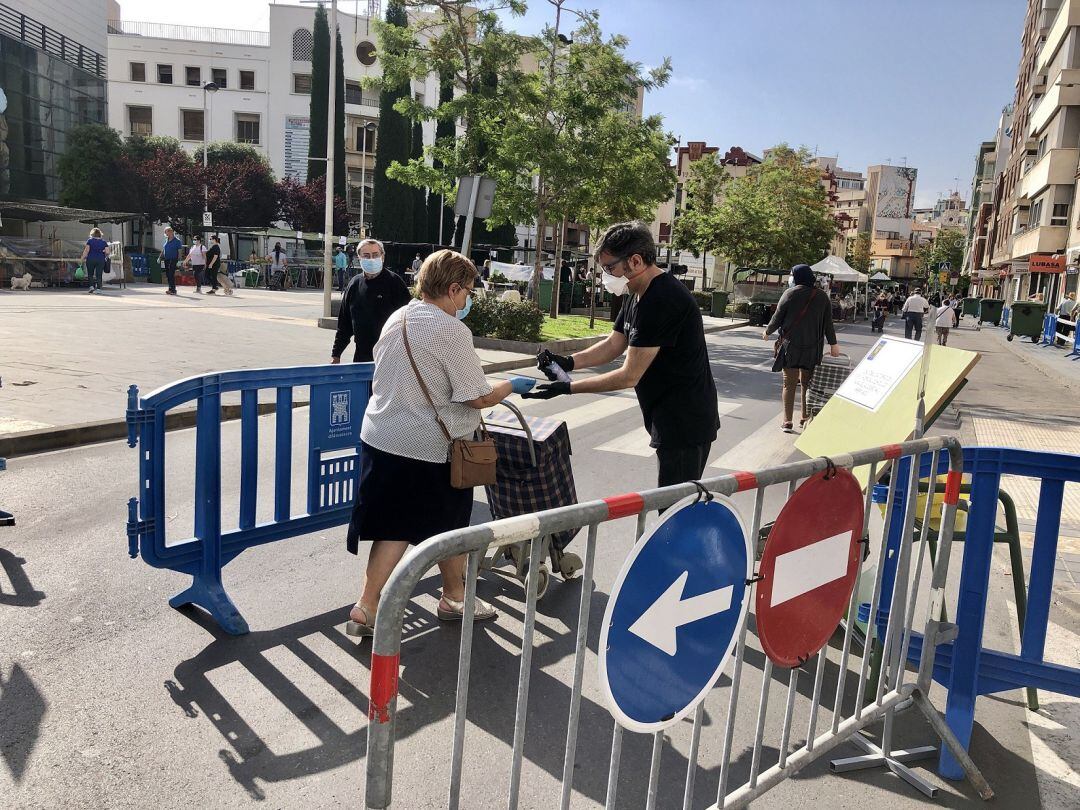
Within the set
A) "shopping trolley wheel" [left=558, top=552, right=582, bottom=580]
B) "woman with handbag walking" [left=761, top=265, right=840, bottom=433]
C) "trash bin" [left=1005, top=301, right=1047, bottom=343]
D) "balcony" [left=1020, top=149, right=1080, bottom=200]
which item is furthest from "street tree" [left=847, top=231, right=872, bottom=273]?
"shopping trolley wheel" [left=558, top=552, right=582, bottom=580]

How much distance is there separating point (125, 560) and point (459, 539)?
3.78 meters

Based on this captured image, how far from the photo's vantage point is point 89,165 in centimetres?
4609

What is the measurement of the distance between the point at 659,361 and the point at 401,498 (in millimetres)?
1324

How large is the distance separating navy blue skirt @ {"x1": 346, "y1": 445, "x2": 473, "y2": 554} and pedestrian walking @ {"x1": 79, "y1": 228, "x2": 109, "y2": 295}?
928 inches

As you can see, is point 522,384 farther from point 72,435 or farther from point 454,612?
point 72,435

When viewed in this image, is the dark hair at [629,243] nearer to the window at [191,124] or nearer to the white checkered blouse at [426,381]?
the white checkered blouse at [426,381]

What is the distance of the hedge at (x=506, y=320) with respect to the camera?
16.2 metres

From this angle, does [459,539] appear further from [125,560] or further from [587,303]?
Result: [587,303]

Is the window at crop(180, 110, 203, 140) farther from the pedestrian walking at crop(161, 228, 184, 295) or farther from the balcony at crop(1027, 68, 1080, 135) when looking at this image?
the balcony at crop(1027, 68, 1080, 135)

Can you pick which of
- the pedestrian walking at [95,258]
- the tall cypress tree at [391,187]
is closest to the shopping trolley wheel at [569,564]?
the pedestrian walking at [95,258]

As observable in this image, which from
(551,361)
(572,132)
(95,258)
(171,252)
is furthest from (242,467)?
(95,258)

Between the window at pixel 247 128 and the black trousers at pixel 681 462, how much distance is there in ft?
213

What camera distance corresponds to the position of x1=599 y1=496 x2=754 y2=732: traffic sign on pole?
7.00ft

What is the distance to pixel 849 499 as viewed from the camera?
114 inches
